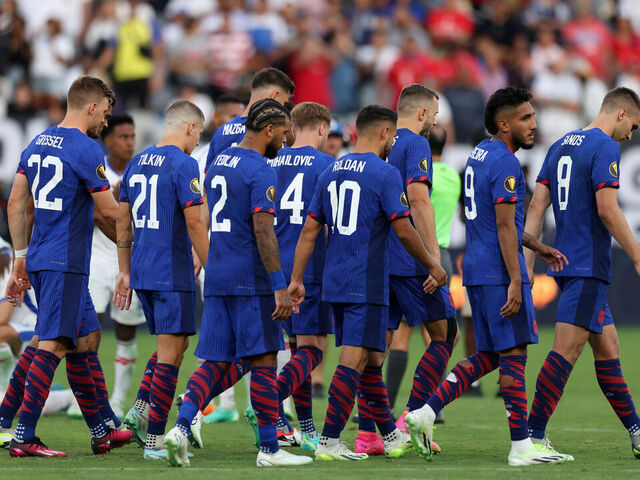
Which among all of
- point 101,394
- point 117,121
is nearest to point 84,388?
point 101,394

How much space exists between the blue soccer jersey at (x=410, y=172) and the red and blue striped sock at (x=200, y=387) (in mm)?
1645

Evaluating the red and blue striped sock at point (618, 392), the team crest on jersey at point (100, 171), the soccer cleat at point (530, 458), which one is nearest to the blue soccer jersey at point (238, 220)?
the team crest on jersey at point (100, 171)

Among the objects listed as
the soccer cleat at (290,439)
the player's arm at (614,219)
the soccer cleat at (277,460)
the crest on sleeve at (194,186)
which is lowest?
the soccer cleat at (277,460)

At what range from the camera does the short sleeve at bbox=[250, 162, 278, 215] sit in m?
7.55

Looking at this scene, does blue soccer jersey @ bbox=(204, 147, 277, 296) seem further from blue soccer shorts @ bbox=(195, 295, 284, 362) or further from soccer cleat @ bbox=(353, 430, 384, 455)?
soccer cleat @ bbox=(353, 430, 384, 455)

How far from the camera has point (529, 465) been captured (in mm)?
7684

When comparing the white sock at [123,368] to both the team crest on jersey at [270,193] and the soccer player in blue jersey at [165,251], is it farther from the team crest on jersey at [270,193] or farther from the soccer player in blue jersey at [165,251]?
the team crest on jersey at [270,193]

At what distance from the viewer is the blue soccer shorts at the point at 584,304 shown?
8.03 m

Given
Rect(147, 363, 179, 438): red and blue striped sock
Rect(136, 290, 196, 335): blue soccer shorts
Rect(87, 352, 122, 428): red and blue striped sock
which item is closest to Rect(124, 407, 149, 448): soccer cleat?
Rect(87, 352, 122, 428): red and blue striped sock

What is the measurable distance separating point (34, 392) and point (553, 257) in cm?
368

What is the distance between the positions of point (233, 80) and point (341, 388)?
11761 mm

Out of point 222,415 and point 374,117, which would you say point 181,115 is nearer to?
point 374,117

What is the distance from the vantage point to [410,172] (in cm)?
859

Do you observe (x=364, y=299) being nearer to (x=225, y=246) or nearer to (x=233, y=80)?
(x=225, y=246)
